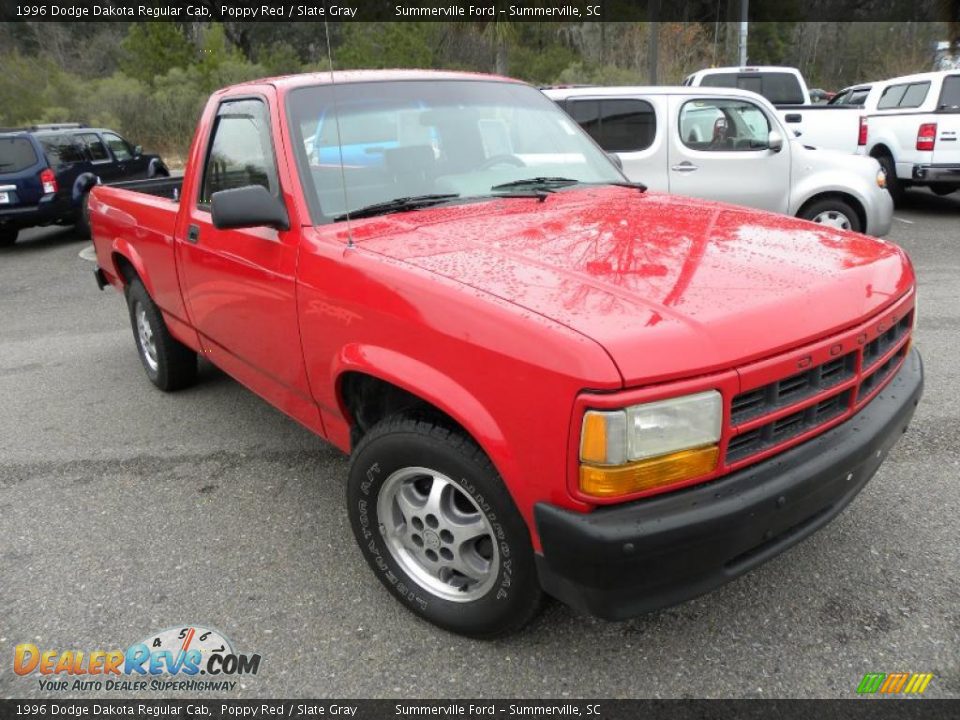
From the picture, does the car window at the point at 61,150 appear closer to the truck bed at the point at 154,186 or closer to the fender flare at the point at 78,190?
the fender flare at the point at 78,190

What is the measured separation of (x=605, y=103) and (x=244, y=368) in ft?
18.9

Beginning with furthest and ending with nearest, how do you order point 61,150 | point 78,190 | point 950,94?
point 61,150, point 78,190, point 950,94

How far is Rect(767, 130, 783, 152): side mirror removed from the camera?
7.50 m

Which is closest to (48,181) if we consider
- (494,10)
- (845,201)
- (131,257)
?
(131,257)

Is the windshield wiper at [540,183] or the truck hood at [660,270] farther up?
the windshield wiper at [540,183]

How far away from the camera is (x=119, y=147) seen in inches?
508

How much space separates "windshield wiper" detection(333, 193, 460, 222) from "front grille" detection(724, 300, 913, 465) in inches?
60.4

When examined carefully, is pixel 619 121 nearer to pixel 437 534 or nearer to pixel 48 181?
pixel 437 534

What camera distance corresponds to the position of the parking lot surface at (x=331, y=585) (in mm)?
2314

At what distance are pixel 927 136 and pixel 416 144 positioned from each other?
9946 millimetres

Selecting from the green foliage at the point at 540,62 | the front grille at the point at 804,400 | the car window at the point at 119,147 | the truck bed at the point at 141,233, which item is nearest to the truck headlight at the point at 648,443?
the front grille at the point at 804,400

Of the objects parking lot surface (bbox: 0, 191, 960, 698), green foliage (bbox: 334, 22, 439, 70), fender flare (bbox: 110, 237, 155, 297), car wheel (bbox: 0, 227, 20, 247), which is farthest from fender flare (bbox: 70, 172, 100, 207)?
green foliage (bbox: 334, 22, 439, 70)

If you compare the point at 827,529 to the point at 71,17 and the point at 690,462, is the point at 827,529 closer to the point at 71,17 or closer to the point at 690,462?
the point at 690,462

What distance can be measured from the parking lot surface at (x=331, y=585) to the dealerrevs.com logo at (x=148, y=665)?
0.05 metres
